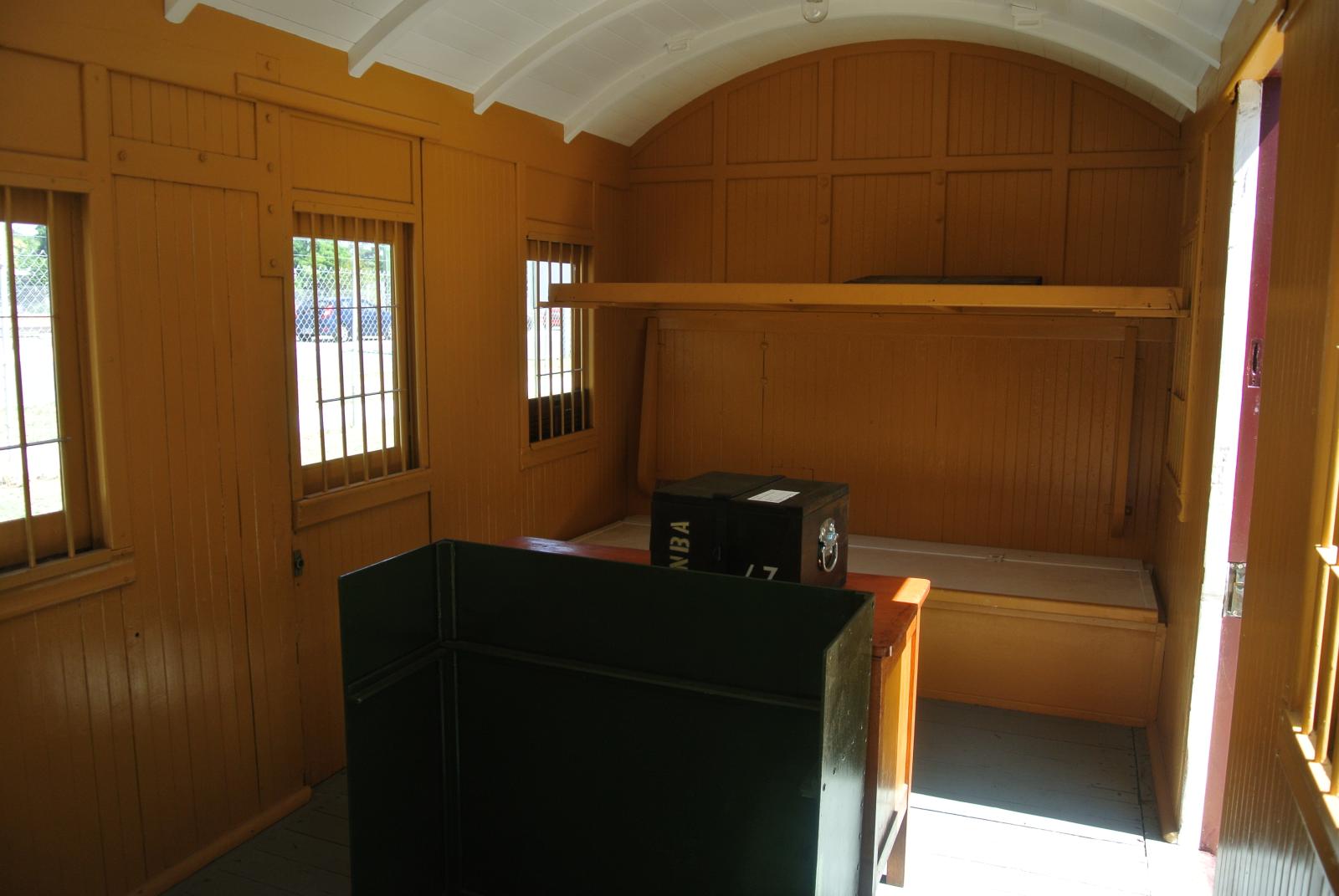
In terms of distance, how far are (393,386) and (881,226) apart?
330 cm

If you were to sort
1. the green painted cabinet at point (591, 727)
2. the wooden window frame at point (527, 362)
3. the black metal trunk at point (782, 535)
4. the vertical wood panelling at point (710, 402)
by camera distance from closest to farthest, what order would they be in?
the green painted cabinet at point (591, 727) < the black metal trunk at point (782, 535) < the wooden window frame at point (527, 362) < the vertical wood panelling at point (710, 402)

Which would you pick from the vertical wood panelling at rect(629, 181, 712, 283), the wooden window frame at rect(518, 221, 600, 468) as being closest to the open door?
the wooden window frame at rect(518, 221, 600, 468)

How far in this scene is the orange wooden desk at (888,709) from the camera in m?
3.13

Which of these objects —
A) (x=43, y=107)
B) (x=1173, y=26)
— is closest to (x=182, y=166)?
(x=43, y=107)

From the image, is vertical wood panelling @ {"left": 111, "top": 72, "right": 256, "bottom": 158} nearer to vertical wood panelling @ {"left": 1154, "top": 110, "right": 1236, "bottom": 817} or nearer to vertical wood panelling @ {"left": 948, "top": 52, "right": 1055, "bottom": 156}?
vertical wood panelling @ {"left": 1154, "top": 110, "right": 1236, "bottom": 817}

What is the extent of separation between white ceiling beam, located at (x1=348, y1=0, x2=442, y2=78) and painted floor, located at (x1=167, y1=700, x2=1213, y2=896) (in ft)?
10.3

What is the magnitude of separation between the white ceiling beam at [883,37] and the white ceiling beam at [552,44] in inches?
32.6

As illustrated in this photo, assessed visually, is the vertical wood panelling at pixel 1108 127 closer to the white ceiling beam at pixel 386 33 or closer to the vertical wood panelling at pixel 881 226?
the vertical wood panelling at pixel 881 226

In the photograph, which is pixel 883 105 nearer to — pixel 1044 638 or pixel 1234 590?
pixel 1044 638

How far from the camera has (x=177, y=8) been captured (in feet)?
11.5

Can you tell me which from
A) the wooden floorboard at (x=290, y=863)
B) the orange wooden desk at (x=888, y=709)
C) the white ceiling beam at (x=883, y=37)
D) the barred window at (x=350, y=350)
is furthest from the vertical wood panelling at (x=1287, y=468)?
the barred window at (x=350, y=350)

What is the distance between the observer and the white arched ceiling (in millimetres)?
4090

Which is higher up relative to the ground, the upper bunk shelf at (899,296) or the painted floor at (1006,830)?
the upper bunk shelf at (899,296)

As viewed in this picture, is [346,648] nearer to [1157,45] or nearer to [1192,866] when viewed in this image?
[1192,866]
